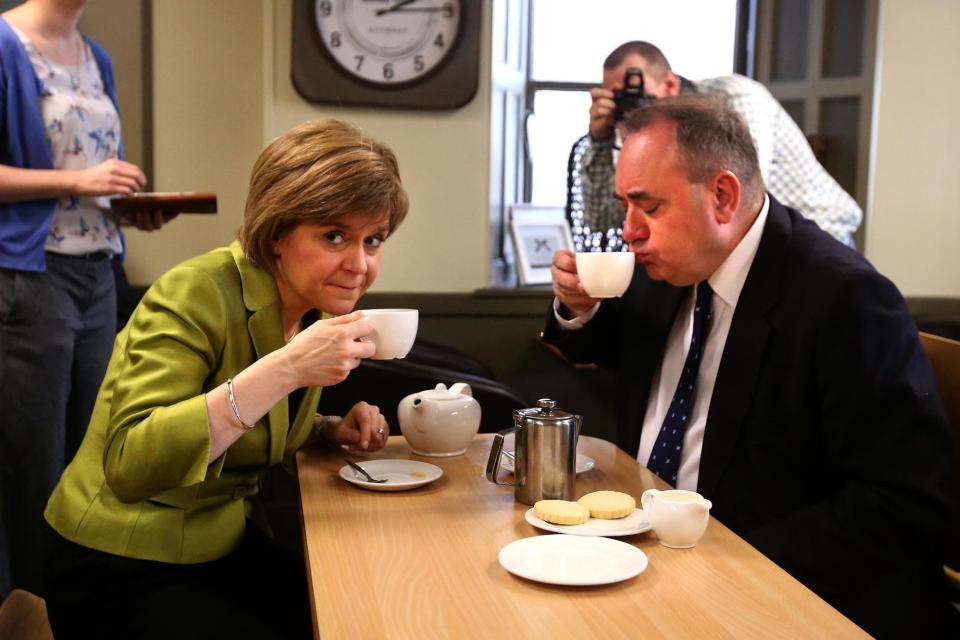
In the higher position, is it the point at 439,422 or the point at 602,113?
the point at 602,113

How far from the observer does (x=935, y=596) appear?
1.63 metres

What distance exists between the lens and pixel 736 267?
179 centimetres

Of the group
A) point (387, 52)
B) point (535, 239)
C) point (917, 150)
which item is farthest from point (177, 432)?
point (917, 150)

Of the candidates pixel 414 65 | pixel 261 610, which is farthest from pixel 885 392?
pixel 414 65

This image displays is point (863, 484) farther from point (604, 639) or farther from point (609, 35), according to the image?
point (609, 35)

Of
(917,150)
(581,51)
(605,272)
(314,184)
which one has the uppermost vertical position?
(581,51)

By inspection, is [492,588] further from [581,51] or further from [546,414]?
[581,51]

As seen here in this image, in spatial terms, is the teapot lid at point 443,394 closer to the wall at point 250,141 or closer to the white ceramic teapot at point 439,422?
the white ceramic teapot at point 439,422

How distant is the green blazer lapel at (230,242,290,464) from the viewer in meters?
1.58

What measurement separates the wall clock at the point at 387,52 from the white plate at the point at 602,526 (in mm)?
2387

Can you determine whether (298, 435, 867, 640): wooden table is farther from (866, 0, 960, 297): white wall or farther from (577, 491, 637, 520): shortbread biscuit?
(866, 0, 960, 297): white wall

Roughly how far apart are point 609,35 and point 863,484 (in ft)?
9.88

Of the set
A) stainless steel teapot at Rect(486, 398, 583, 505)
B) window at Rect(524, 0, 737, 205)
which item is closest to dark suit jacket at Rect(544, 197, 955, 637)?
stainless steel teapot at Rect(486, 398, 583, 505)

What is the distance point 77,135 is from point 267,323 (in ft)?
4.01
